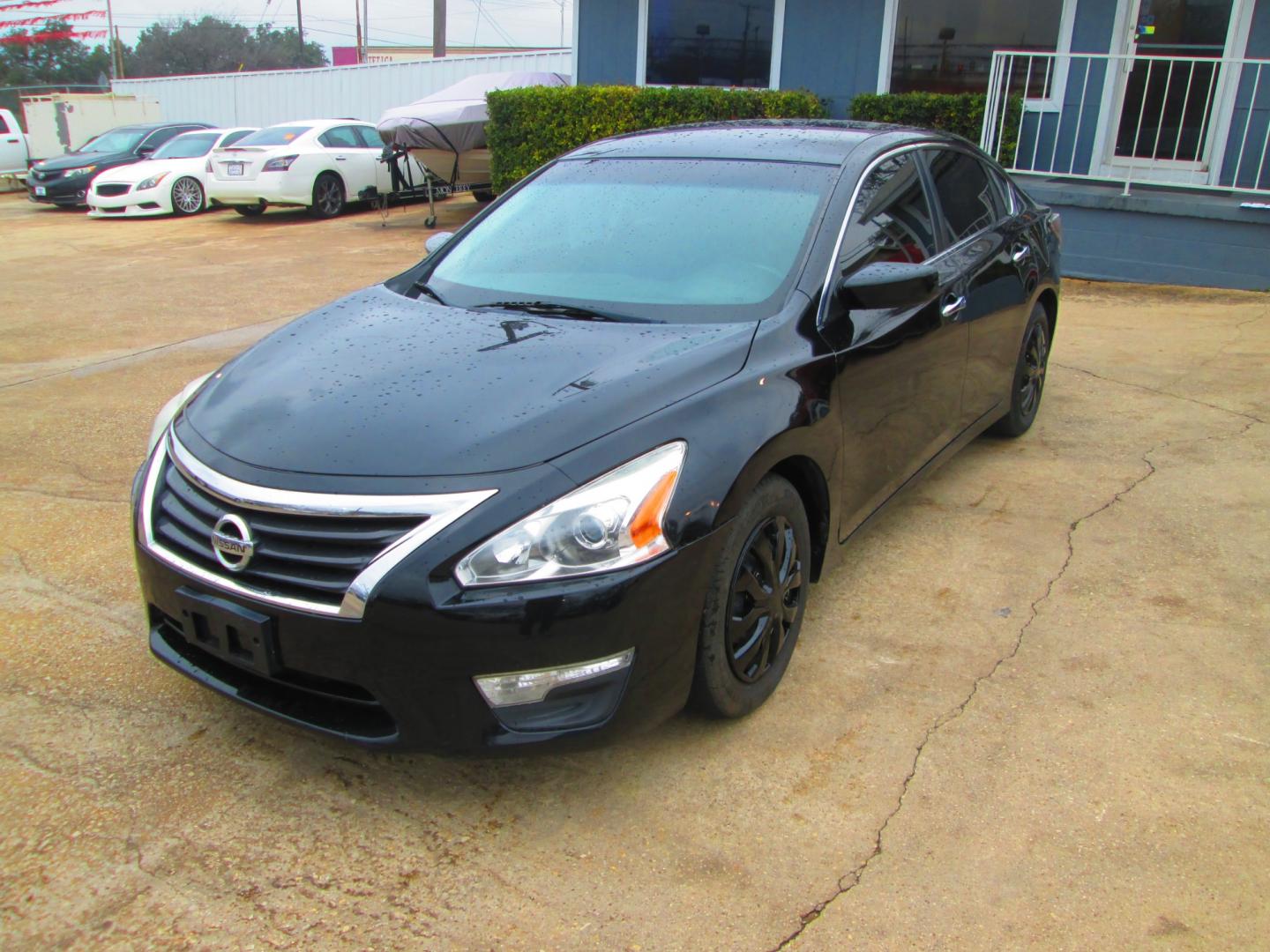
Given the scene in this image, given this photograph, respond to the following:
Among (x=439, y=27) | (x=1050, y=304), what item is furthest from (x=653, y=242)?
(x=439, y=27)

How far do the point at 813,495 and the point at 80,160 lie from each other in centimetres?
1956

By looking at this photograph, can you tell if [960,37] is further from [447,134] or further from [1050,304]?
[1050,304]

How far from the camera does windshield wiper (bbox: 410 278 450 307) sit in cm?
353

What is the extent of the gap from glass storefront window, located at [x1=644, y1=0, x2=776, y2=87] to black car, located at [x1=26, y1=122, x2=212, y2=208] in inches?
389

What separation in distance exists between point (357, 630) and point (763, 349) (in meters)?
1.40

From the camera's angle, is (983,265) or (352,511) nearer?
(352,511)

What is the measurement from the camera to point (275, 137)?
16.1 meters

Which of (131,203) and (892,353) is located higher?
(892,353)

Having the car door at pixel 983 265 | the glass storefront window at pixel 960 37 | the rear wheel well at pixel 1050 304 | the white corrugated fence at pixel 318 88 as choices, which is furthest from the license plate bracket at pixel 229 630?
the white corrugated fence at pixel 318 88

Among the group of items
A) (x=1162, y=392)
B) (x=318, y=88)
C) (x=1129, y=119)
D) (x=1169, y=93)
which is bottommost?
(x=1162, y=392)

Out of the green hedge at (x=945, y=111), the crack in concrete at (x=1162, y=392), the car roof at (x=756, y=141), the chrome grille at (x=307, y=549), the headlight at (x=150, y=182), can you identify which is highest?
the green hedge at (x=945, y=111)

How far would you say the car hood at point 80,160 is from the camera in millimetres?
18500

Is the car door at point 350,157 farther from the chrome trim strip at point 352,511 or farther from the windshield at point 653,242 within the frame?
the chrome trim strip at point 352,511

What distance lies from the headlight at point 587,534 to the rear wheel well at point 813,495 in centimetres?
63
